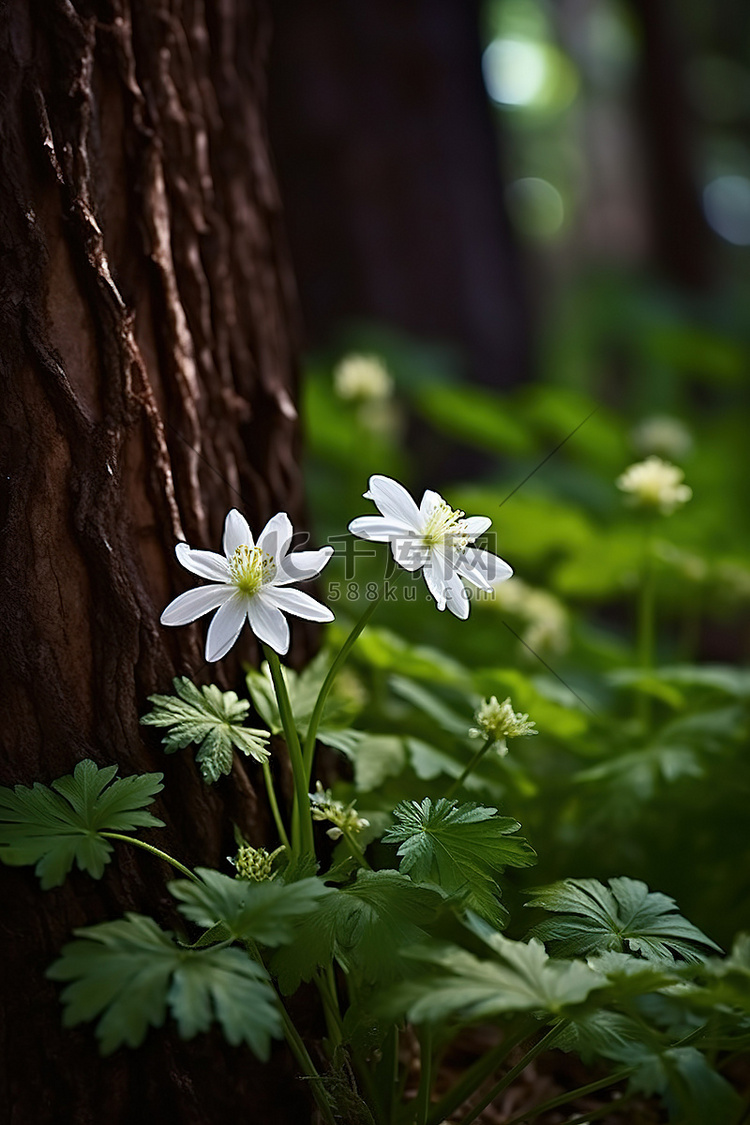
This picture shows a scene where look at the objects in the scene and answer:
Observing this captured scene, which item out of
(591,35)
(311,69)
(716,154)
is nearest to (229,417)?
(311,69)

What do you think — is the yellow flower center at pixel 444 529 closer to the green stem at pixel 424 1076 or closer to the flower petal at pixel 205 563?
the flower petal at pixel 205 563

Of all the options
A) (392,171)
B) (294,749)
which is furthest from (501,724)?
(392,171)

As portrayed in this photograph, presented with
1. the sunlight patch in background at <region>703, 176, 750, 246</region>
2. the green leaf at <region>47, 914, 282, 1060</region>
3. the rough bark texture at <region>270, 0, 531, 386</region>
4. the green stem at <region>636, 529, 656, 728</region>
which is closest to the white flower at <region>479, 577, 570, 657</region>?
the green stem at <region>636, 529, 656, 728</region>

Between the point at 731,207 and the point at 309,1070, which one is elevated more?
the point at 731,207

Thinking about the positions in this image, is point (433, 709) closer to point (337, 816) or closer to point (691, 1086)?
point (337, 816)

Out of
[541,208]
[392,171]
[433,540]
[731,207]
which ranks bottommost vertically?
[433,540]

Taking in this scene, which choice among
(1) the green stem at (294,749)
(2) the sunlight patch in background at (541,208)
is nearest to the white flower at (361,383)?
(1) the green stem at (294,749)
